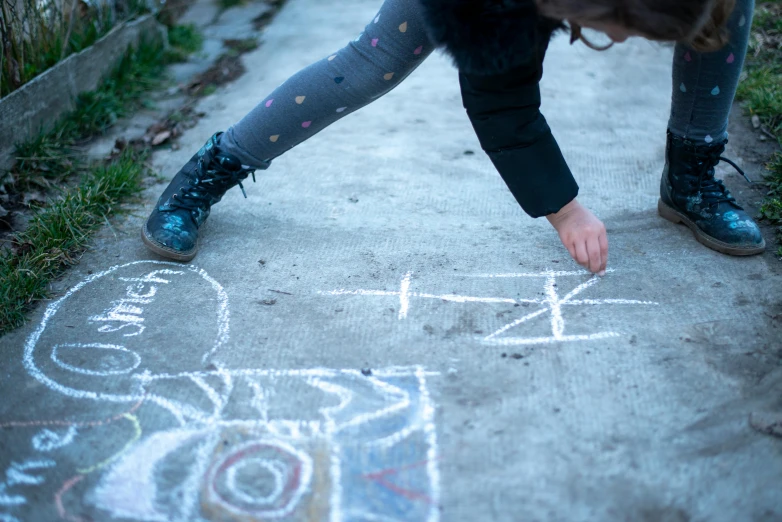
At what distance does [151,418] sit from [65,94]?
6.42ft

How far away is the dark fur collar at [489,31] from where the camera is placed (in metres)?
1.34

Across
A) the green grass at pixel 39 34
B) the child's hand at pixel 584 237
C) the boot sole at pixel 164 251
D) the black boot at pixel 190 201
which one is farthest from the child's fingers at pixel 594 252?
the green grass at pixel 39 34

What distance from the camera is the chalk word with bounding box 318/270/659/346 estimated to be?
166cm

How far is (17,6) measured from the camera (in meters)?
2.71

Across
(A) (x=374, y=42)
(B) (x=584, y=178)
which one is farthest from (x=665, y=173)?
(A) (x=374, y=42)

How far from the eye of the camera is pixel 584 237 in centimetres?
160

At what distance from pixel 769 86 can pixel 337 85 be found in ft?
6.30

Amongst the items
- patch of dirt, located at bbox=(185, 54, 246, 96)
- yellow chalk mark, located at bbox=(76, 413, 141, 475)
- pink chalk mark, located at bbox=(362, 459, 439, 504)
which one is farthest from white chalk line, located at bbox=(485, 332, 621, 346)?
patch of dirt, located at bbox=(185, 54, 246, 96)

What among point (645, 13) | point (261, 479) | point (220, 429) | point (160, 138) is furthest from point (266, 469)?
point (160, 138)

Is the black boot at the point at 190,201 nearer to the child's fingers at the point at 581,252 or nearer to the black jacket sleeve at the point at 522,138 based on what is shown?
the black jacket sleeve at the point at 522,138

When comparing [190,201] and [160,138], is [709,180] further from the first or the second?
[160,138]

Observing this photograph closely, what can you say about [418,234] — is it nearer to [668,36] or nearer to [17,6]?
[668,36]

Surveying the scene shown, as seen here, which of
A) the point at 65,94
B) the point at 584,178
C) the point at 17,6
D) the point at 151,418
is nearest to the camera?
the point at 151,418

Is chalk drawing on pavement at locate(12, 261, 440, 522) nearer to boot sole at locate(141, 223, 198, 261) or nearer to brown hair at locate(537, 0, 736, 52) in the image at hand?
boot sole at locate(141, 223, 198, 261)
